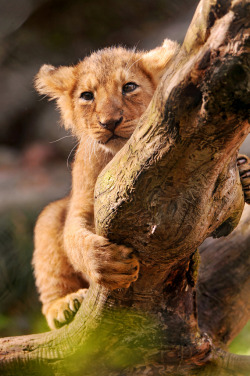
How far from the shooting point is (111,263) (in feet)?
3.40

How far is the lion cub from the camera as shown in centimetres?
110

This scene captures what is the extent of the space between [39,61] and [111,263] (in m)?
0.79

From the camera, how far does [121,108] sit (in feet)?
4.00

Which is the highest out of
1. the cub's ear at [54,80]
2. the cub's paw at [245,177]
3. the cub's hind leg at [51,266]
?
the cub's ear at [54,80]

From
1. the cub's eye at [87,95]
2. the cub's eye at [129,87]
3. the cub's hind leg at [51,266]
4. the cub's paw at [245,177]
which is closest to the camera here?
the cub's paw at [245,177]

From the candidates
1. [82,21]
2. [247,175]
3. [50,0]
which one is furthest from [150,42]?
[247,175]

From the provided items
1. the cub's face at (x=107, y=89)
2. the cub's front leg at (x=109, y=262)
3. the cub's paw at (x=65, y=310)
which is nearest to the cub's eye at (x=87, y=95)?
the cub's face at (x=107, y=89)

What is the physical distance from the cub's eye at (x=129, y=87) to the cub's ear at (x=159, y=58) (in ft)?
0.33

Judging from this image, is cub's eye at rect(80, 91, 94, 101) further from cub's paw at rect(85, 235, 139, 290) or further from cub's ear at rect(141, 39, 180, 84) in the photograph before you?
cub's paw at rect(85, 235, 139, 290)

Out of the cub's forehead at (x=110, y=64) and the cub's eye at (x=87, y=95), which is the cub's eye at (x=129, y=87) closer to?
the cub's forehead at (x=110, y=64)

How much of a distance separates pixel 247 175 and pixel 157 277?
1.36ft

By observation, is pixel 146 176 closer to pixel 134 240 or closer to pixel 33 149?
pixel 134 240

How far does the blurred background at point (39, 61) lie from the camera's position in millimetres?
1236

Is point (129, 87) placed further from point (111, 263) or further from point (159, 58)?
point (111, 263)
